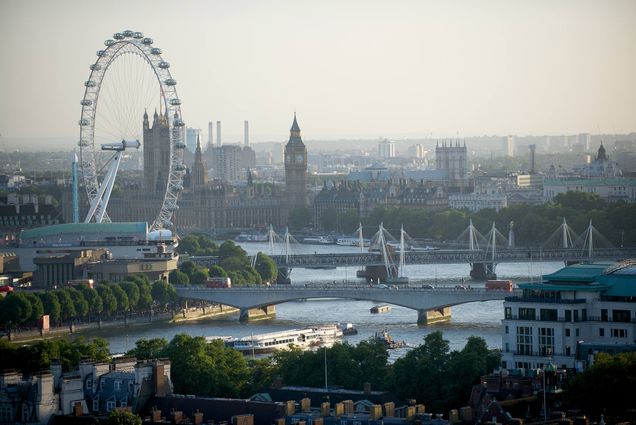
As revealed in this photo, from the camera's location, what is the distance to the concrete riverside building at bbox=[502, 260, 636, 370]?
38688 mm

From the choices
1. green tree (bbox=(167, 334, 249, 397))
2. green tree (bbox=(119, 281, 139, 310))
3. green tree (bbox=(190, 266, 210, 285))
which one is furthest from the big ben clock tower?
green tree (bbox=(167, 334, 249, 397))

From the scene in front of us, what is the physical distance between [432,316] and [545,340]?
19811 millimetres

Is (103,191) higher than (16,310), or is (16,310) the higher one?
(103,191)

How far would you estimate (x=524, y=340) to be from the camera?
3919cm

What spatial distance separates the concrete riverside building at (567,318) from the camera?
38688 millimetres

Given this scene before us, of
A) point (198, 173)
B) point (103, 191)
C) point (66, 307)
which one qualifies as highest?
point (198, 173)

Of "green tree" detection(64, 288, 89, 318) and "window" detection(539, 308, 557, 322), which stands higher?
"window" detection(539, 308, 557, 322)

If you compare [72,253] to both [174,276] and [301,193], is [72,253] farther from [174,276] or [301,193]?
[301,193]

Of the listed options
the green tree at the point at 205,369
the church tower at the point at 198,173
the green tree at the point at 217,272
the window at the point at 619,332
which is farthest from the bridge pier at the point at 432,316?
the church tower at the point at 198,173

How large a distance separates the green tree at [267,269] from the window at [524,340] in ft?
113

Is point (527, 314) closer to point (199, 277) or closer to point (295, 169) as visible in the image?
point (199, 277)

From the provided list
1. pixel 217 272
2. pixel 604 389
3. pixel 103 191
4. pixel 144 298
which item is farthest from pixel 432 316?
pixel 103 191

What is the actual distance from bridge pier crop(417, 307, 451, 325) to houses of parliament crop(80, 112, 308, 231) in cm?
5992

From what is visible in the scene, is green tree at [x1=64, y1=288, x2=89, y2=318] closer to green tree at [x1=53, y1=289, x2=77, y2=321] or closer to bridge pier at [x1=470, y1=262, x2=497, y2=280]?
green tree at [x1=53, y1=289, x2=77, y2=321]
